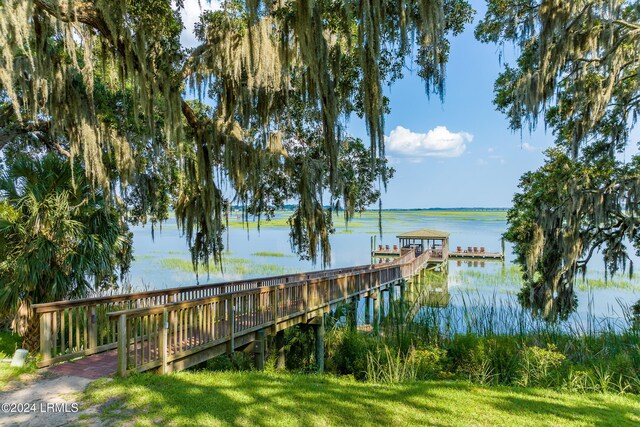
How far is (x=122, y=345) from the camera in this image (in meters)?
3.84

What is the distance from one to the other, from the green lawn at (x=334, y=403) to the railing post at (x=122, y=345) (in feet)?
0.47

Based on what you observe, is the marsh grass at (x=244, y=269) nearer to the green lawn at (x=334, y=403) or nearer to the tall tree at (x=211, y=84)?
the tall tree at (x=211, y=84)

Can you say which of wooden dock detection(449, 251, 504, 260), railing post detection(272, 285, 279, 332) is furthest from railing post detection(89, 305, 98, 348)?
wooden dock detection(449, 251, 504, 260)

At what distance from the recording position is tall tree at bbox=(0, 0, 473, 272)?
4254 millimetres

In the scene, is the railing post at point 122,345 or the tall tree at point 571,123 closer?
the railing post at point 122,345

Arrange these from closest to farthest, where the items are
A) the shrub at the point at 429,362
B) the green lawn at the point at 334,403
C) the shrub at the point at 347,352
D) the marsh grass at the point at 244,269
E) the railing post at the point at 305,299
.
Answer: the green lawn at the point at 334,403
the shrub at the point at 429,362
the shrub at the point at 347,352
the railing post at the point at 305,299
the marsh grass at the point at 244,269

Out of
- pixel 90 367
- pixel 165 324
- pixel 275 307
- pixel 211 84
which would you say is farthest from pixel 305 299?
pixel 211 84

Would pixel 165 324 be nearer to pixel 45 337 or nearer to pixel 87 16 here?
pixel 45 337

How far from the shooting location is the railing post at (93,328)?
15.8 feet

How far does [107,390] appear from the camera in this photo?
349 cm

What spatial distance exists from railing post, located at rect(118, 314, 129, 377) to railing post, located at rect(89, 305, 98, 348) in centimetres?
131

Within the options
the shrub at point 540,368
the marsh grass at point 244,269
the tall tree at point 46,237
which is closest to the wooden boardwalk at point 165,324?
the tall tree at point 46,237

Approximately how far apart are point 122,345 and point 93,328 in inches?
56.9

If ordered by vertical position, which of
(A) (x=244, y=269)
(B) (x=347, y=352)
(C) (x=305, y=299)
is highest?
(C) (x=305, y=299)
